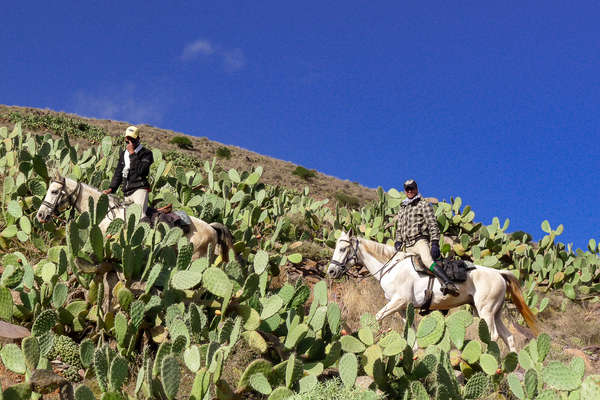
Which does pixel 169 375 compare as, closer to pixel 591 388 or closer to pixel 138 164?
pixel 591 388

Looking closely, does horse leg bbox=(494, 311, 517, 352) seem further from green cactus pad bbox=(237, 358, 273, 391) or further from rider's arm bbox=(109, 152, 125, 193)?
rider's arm bbox=(109, 152, 125, 193)

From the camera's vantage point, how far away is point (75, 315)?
5.55m

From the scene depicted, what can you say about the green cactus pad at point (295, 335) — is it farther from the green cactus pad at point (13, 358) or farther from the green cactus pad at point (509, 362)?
the green cactus pad at point (13, 358)

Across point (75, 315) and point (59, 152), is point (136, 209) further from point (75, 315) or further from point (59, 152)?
point (59, 152)

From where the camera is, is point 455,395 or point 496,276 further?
point 496,276

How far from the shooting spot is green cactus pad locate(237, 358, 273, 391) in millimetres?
4336

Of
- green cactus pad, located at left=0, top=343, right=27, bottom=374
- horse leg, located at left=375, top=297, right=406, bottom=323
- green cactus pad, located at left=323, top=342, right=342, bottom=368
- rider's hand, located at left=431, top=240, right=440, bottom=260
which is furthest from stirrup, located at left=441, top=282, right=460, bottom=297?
green cactus pad, located at left=0, top=343, right=27, bottom=374

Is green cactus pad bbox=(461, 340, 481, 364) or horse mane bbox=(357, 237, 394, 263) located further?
horse mane bbox=(357, 237, 394, 263)

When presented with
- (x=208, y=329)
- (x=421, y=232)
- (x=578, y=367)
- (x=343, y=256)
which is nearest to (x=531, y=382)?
(x=578, y=367)

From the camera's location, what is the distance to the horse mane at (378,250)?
28.8 ft

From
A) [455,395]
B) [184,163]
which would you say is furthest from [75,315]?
[184,163]

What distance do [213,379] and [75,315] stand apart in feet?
7.21

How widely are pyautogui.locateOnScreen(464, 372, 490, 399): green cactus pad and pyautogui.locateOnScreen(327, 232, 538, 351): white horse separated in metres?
3.66

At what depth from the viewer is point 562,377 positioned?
4.21 m
